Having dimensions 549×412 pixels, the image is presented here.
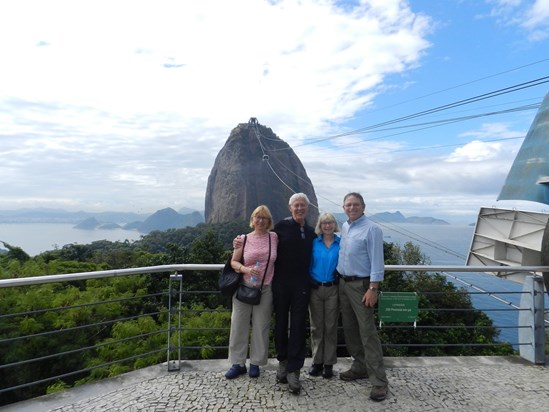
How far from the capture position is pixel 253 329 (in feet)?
9.97

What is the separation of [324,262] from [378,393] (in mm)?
1014

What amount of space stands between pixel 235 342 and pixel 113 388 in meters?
0.97

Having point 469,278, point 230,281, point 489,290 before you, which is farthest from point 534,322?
point 469,278

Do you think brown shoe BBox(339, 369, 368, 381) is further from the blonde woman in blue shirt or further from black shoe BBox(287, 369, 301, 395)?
black shoe BBox(287, 369, 301, 395)

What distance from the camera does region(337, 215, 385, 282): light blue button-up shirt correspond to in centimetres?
280

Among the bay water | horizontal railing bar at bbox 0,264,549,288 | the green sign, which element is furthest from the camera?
the bay water

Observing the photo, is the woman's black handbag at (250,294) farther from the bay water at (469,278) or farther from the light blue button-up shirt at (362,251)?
the bay water at (469,278)

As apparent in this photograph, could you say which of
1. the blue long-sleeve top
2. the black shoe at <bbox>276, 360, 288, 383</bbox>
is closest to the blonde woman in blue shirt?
the blue long-sleeve top

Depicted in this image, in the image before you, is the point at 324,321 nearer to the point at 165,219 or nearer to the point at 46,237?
the point at 46,237

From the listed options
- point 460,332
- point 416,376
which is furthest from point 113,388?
point 460,332

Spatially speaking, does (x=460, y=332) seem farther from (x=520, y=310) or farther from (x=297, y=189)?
(x=297, y=189)

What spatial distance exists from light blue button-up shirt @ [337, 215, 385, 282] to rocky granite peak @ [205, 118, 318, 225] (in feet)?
243

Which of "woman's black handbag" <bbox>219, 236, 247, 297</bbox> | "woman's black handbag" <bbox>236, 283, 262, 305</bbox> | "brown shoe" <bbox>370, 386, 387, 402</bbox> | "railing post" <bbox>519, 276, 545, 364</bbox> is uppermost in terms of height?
"woman's black handbag" <bbox>219, 236, 247, 297</bbox>

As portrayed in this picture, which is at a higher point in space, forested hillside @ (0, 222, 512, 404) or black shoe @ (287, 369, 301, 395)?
black shoe @ (287, 369, 301, 395)
